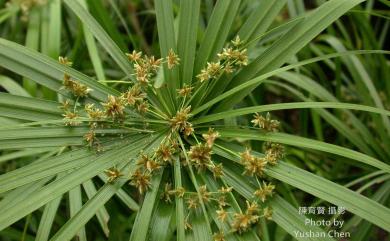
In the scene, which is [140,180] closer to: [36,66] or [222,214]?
[222,214]

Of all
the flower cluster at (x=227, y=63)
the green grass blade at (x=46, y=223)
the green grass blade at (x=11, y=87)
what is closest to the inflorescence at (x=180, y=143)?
the flower cluster at (x=227, y=63)

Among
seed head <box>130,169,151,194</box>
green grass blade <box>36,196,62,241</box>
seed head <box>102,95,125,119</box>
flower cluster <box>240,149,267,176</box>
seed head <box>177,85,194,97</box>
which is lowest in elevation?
green grass blade <box>36,196,62,241</box>

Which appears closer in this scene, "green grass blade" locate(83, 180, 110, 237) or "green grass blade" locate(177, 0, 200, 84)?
"green grass blade" locate(177, 0, 200, 84)

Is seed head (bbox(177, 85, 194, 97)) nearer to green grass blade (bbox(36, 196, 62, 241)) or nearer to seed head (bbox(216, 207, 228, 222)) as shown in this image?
seed head (bbox(216, 207, 228, 222))

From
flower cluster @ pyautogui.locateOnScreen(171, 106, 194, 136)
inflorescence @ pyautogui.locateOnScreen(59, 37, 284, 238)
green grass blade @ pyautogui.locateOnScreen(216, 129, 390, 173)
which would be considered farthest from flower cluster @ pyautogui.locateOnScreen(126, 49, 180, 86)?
green grass blade @ pyautogui.locateOnScreen(216, 129, 390, 173)

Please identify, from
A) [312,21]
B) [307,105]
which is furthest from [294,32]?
[307,105]

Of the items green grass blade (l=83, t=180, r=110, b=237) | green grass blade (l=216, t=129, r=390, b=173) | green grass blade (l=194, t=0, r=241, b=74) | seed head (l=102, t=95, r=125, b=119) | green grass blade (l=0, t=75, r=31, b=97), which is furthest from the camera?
green grass blade (l=0, t=75, r=31, b=97)

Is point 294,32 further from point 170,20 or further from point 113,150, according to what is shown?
point 113,150

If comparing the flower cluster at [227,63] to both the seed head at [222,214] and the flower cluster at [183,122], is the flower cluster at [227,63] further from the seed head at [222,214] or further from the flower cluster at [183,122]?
the seed head at [222,214]
